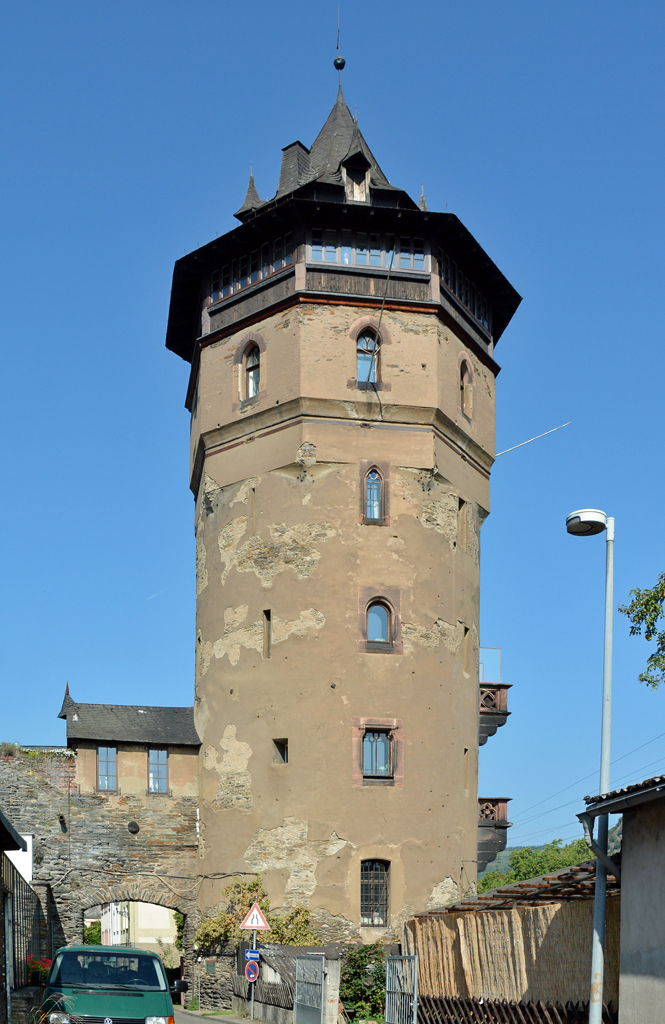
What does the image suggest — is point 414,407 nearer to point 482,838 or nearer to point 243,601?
point 243,601

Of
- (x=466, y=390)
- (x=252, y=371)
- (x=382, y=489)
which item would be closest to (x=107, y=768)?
(x=382, y=489)

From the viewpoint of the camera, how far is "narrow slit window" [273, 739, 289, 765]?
28578mm

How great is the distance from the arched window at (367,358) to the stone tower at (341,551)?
0.07 m

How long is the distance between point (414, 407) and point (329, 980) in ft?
48.0

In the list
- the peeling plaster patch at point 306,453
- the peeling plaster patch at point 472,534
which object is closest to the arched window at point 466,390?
the peeling plaster patch at point 472,534

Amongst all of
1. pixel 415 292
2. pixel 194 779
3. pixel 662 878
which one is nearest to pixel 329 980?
pixel 662 878

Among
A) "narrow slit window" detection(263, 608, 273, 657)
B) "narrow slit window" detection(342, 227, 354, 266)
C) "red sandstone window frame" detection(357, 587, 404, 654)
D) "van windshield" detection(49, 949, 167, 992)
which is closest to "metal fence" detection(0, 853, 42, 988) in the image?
"van windshield" detection(49, 949, 167, 992)

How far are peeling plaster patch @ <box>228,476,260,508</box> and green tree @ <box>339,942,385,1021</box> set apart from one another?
11.1 metres

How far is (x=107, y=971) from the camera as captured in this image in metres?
14.7

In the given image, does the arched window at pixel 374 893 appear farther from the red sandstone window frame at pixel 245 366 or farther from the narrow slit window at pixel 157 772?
the red sandstone window frame at pixel 245 366

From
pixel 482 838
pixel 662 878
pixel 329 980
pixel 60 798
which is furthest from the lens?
pixel 482 838

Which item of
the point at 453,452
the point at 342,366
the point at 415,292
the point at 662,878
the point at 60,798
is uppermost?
the point at 415,292

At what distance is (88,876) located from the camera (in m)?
30.0

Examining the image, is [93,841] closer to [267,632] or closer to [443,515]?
[267,632]
